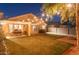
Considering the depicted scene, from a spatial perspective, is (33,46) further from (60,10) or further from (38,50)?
(60,10)

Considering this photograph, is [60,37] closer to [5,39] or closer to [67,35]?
[67,35]

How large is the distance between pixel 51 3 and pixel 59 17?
0.21 m

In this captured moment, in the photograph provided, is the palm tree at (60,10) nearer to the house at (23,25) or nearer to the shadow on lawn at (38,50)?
the house at (23,25)

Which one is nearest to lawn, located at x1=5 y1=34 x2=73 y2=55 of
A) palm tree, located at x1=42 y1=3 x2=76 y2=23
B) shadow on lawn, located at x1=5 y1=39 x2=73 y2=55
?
shadow on lawn, located at x1=5 y1=39 x2=73 y2=55

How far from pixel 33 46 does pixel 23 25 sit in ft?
0.96

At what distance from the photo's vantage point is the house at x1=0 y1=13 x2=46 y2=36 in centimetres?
202

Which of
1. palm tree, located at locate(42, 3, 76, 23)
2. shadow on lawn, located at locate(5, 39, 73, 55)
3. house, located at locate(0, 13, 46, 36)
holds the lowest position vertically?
shadow on lawn, located at locate(5, 39, 73, 55)

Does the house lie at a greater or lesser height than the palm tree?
lesser

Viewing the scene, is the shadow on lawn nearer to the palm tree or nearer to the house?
the house

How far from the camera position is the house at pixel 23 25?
79.4 inches

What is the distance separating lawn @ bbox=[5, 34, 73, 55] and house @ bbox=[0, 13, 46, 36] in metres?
0.09

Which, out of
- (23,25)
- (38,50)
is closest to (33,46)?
(38,50)

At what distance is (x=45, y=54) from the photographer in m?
2.01

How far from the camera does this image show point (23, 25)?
6.67ft
